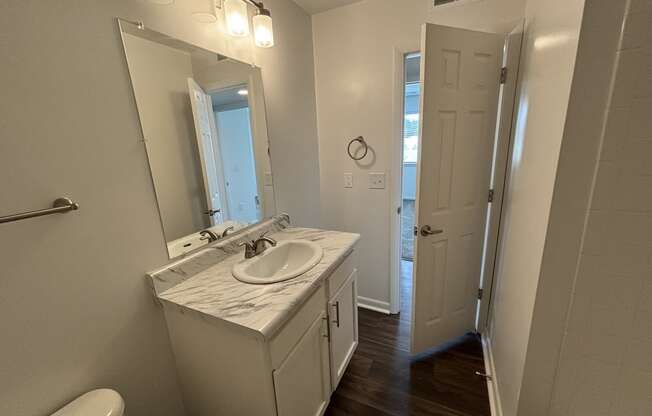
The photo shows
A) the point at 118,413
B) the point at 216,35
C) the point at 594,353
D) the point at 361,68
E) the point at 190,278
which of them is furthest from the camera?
the point at 361,68

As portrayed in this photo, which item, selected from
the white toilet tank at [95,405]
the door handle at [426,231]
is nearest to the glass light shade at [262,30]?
the door handle at [426,231]

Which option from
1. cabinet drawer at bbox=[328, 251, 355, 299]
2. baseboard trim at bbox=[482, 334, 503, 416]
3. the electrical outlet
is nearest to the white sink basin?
cabinet drawer at bbox=[328, 251, 355, 299]

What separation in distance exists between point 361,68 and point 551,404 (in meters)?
2.10

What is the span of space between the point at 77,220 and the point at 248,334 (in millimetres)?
663

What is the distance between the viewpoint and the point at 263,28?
4.51 ft

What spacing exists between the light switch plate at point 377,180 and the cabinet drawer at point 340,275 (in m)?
0.71

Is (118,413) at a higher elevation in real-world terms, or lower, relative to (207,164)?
lower

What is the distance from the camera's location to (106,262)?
901mm

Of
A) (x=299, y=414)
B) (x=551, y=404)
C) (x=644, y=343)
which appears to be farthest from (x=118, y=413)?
(x=644, y=343)

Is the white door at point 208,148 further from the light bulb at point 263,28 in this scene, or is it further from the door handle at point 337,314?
the door handle at point 337,314

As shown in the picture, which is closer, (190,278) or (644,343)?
(644,343)

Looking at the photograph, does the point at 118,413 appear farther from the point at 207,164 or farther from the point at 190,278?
the point at 207,164

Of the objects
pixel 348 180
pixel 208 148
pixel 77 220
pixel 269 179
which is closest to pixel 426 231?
pixel 348 180

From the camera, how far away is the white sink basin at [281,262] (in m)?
1.15
